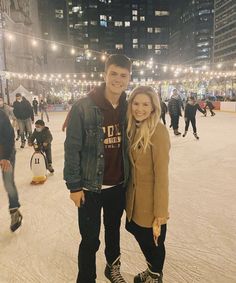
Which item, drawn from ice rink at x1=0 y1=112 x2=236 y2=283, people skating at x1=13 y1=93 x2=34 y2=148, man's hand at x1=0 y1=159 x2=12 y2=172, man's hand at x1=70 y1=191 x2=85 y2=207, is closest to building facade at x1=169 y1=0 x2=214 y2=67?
people skating at x1=13 y1=93 x2=34 y2=148

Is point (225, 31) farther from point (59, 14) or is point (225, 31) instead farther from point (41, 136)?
point (41, 136)

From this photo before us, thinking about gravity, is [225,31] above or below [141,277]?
above

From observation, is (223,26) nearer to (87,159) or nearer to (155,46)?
(155,46)

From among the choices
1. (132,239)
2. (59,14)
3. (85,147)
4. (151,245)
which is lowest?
(132,239)

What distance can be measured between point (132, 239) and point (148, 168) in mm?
1403

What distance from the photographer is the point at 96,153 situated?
2.01 m

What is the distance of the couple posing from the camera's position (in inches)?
78.3

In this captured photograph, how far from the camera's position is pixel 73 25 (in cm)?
10419

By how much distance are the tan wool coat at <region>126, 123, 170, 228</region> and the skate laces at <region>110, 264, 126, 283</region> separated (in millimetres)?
525

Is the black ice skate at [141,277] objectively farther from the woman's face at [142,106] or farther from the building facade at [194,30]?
the building facade at [194,30]

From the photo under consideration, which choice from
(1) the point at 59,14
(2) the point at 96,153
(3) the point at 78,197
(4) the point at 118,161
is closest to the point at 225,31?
(1) the point at 59,14

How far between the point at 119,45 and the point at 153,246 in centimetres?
11418

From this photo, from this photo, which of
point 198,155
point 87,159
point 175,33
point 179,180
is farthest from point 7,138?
point 175,33

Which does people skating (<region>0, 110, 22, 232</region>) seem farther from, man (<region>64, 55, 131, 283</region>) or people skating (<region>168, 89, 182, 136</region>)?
Answer: people skating (<region>168, 89, 182, 136</region>)
